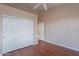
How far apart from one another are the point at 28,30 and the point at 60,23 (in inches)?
69.5

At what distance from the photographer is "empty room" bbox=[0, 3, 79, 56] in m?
3.08

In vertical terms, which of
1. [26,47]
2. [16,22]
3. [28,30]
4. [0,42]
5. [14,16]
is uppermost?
[14,16]

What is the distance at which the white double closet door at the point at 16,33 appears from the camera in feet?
10.2

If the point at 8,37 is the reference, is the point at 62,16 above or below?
above

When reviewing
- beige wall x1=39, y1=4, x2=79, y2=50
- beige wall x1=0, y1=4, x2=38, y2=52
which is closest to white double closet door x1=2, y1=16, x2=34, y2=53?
beige wall x1=0, y1=4, x2=38, y2=52

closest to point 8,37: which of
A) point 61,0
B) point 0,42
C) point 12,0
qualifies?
point 0,42

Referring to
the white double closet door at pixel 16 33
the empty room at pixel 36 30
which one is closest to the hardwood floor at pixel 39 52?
the empty room at pixel 36 30

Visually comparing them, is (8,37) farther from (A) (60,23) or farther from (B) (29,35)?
(A) (60,23)

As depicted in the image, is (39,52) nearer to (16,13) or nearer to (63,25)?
(16,13)

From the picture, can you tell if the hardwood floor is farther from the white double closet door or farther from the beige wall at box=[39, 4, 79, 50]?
the beige wall at box=[39, 4, 79, 50]

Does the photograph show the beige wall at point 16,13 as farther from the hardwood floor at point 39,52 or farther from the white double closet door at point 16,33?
the hardwood floor at point 39,52

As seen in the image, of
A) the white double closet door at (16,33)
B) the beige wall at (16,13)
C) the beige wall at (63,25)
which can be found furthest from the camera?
the beige wall at (63,25)

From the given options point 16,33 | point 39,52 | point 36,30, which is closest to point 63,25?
point 36,30

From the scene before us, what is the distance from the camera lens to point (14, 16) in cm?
334
